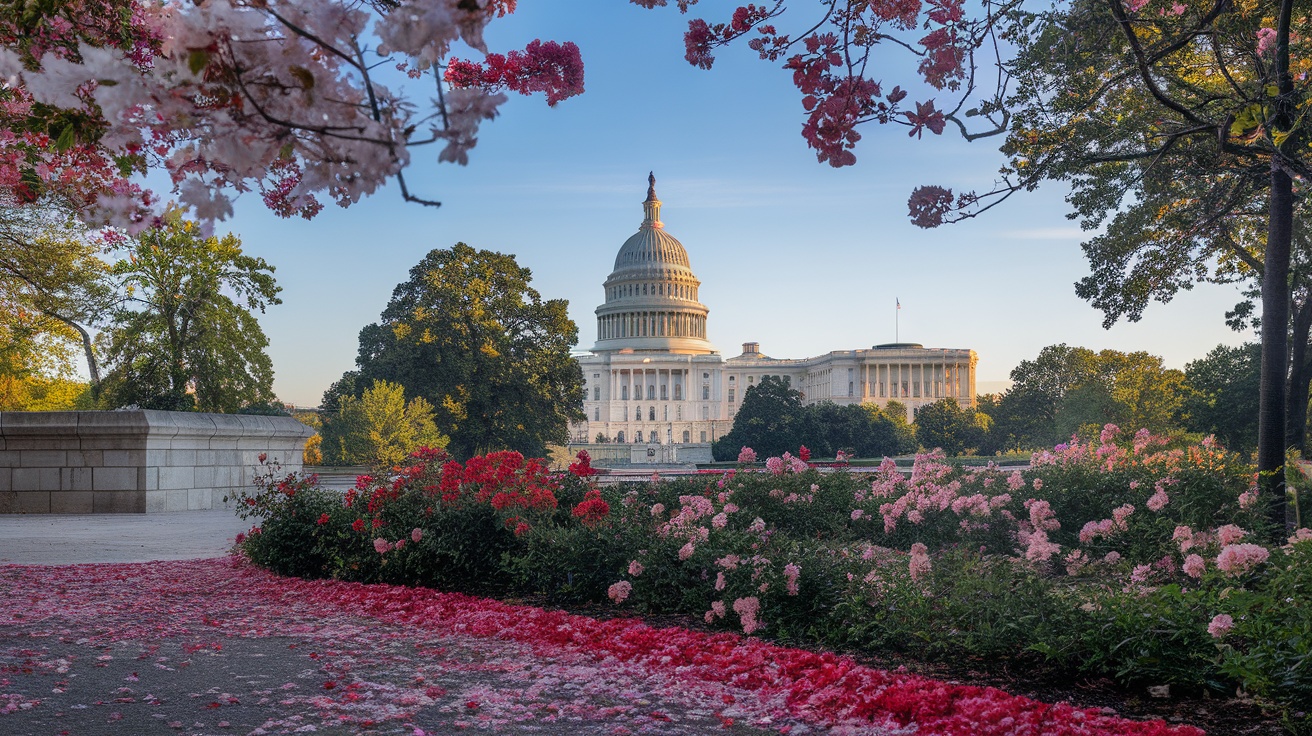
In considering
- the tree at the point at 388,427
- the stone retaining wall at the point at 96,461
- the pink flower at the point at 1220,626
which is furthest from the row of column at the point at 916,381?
the pink flower at the point at 1220,626

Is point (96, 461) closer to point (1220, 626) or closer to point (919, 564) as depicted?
point (919, 564)

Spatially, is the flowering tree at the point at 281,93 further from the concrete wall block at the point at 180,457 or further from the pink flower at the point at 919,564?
the concrete wall block at the point at 180,457

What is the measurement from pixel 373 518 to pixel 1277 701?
816 centimetres

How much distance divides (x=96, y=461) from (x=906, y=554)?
49.1 feet

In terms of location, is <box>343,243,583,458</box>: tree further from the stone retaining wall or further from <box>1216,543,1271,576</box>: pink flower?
<box>1216,543,1271,576</box>: pink flower

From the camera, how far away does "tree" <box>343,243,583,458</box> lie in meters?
39.8

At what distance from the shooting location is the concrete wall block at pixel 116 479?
59.8 feet

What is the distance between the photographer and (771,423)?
2672 inches

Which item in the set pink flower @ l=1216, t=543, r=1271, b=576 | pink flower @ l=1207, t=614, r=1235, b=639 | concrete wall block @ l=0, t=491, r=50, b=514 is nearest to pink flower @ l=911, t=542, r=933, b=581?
pink flower @ l=1216, t=543, r=1271, b=576

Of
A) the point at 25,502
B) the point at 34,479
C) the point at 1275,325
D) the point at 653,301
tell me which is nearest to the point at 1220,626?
the point at 1275,325

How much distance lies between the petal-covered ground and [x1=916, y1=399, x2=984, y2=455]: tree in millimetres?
70155

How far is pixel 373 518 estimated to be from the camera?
1052 cm

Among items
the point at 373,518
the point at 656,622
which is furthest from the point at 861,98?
the point at 373,518

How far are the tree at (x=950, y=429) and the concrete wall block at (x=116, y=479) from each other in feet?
208
